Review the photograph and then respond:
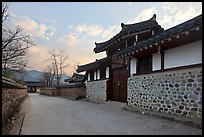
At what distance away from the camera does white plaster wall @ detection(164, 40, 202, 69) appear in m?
7.73

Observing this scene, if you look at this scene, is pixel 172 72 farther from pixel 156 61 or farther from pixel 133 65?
pixel 133 65

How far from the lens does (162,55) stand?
9633mm

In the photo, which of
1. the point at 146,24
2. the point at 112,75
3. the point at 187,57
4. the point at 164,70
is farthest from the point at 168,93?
the point at 112,75

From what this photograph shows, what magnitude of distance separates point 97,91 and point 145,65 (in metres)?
9.20

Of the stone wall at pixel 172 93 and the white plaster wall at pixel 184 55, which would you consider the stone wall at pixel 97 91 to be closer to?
the stone wall at pixel 172 93

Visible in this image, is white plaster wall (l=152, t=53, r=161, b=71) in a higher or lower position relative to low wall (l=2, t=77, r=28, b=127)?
higher

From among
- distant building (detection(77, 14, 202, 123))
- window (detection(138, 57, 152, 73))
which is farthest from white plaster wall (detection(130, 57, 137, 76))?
window (detection(138, 57, 152, 73))

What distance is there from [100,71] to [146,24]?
6.91m

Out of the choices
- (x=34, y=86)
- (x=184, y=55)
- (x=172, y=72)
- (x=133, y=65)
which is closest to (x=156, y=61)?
(x=172, y=72)

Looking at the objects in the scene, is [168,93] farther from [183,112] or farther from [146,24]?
[146,24]

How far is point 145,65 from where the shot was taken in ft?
36.8

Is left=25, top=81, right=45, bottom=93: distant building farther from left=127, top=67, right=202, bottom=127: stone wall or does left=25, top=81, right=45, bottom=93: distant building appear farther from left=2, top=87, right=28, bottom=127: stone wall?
left=127, top=67, right=202, bottom=127: stone wall

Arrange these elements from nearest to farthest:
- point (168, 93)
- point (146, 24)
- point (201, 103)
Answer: point (201, 103) < point (168, 93) < point (146, 24)

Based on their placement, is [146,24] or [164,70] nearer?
[164,70]
